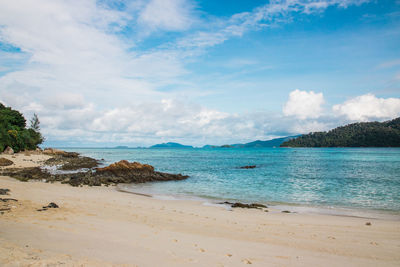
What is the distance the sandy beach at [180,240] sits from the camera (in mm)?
5980

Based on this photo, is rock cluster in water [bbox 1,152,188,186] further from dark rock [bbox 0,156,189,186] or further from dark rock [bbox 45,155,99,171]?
dark rock [bbox 45,155,99,171]

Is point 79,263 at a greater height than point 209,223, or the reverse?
point 79,263

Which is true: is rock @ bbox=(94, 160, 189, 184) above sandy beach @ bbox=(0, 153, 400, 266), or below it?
below

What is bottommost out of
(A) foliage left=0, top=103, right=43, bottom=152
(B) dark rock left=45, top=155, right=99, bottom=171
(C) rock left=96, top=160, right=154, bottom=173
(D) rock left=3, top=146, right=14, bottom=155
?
(B) dark rock left=45, top=155, right=99, bottom=171

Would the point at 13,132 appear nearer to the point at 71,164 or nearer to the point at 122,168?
the point at 71,164

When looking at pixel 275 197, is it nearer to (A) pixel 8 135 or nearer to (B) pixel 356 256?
(B) pixel 356 256

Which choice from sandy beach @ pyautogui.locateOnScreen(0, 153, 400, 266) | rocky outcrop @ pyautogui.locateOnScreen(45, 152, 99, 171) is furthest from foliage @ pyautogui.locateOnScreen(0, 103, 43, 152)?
sandy beach @ pyautogui.locateOnScreen(0, 153, 400, 266)

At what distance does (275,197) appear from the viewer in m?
20.7

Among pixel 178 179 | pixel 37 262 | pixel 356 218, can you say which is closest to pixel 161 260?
pixel 37 262

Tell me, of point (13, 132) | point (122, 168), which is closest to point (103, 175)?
point (122, 168)

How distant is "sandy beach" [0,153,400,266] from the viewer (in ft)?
19.6

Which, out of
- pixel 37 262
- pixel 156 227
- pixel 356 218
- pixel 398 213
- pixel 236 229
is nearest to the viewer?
pixel 37 262

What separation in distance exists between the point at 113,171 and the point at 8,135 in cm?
4067

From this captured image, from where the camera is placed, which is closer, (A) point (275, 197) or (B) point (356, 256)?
(B) point (356, 256)
